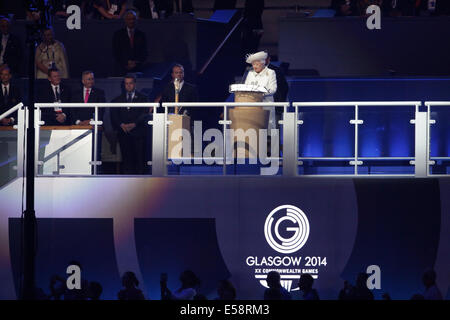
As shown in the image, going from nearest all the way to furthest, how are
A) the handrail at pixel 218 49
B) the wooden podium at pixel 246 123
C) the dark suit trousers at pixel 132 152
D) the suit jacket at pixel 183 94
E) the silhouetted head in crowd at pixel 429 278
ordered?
the silhouetted head in crowd at pixel 429 278 → the wooden podium at pixel 246 123 → the dark suit trousers at pixel 132 152 → the suit jacket at pixel 183 94 → the handrail at pixel 218 49

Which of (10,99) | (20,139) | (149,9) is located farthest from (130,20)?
(20,139)

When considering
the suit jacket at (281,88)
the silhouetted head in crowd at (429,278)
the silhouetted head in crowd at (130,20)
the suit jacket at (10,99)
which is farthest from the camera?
the silhouetted head in crowd at (130,20)

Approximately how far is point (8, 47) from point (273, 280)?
6368mm

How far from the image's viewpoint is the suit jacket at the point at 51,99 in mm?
12088

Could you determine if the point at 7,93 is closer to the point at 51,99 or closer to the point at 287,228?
the point at 51,99

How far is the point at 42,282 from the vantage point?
11.8 metres

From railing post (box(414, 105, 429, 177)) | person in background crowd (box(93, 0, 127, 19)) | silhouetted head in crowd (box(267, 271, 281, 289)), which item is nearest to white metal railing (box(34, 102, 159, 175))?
silhouetted head in crowd (box(267, 271, 281, 289))

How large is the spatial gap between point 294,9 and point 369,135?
25.6 ft

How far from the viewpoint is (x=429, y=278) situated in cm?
1099

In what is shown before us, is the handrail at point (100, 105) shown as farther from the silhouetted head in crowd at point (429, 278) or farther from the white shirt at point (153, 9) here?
the white shirt at point (153, 9)

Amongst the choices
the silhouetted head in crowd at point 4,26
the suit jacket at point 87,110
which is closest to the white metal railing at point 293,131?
the suit jacket at point 87,110

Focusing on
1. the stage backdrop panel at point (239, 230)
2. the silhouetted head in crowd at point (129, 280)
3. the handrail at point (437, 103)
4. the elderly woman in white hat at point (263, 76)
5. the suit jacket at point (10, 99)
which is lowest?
the silhouetted head in crowd at point (129, 280)

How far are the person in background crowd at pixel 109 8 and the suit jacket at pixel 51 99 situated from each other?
3.84m

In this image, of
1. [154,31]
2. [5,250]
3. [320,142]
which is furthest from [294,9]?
[5,250]
